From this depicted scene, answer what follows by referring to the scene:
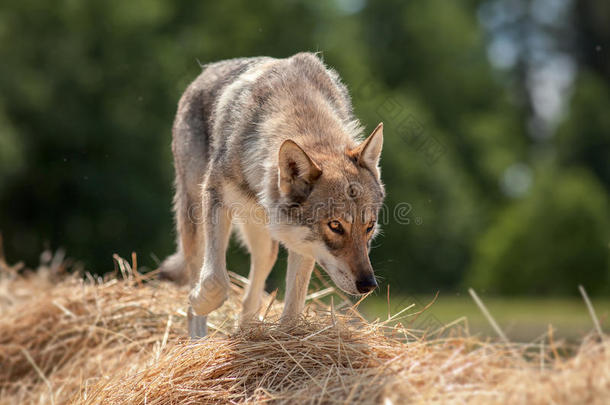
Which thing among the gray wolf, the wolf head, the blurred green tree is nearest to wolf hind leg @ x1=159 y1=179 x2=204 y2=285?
the gray wolf

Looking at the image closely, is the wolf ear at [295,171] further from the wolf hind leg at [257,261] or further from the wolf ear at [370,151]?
the wolf hind leg at [257,261]

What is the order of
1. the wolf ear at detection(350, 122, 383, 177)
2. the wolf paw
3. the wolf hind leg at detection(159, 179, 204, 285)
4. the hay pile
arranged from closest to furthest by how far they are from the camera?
the hay pile, the wolf ear at detection(350, 122, 383, 177), the wolf paw, the wolf hind leg at detection(159, 179, 204, 285)

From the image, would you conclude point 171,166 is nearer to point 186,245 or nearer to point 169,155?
point 169,155

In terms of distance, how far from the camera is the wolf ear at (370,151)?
194 inches

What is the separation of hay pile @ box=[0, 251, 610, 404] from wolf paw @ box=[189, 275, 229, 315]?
436 mm

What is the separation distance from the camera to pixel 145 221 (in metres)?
22.0

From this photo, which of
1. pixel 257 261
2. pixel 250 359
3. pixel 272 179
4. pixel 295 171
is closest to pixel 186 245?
pixel 257 261

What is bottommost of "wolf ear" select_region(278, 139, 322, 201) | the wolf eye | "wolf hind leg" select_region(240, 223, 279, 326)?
"wolf hind leg" select_region(240, 223, 279, 326)

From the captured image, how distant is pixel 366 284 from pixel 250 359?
86 centimetres

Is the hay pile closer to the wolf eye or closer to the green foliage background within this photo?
the wolf eye

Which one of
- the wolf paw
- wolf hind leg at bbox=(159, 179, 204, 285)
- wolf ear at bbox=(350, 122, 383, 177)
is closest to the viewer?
wolf ear at bbox=(350, 122, 383, 177)

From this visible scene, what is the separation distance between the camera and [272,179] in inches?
199

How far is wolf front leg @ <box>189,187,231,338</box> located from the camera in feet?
18.0

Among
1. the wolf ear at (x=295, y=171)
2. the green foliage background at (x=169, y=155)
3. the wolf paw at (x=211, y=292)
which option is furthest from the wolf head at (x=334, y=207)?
the green foliage background at (x=169, y=155)
